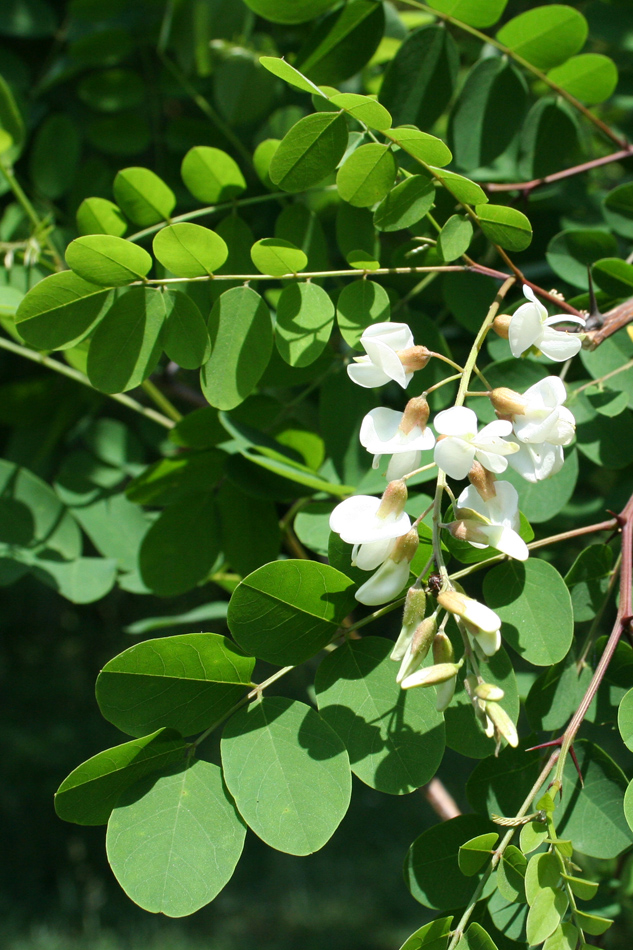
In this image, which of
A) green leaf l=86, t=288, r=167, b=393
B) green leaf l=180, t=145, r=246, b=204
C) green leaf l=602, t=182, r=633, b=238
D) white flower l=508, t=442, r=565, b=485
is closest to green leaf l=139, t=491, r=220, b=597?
green leaf l=86, t=288, r=167, b=393

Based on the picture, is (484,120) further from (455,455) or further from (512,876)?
(512,876)

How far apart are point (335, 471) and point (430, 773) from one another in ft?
1.25

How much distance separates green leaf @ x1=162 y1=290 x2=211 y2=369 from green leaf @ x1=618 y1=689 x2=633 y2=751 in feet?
1.49

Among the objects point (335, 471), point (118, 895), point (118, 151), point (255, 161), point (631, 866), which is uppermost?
point (255, 161)

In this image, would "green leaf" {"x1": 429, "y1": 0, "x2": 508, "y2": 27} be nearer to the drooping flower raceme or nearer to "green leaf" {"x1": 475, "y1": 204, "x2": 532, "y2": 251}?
"green leaf" {"x1": 475, "y1": 204, "x2": 532, "y2": 251}

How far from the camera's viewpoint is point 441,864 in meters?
0.62

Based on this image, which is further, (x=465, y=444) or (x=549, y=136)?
(x=549, y=136)

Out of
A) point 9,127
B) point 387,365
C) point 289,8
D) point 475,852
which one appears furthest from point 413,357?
point 9,127

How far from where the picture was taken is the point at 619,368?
2.39 feet

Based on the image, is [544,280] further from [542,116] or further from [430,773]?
[430,773]

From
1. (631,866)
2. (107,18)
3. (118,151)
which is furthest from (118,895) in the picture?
(107,18)

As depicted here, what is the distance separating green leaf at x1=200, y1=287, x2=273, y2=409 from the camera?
0.66 meters

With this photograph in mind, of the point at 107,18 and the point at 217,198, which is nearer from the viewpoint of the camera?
the point at 217,198

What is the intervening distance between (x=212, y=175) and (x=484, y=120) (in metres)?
0.33
